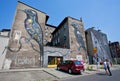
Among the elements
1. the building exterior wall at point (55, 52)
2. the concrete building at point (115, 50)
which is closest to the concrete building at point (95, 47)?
the concrete building at point (115, 50)

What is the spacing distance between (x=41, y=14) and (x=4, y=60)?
14.9 meters

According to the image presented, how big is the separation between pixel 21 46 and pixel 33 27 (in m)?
5.82

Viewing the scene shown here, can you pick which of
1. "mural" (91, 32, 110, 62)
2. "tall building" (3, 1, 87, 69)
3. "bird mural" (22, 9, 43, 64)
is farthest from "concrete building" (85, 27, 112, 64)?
"bird mural" (22, 9, 43, 64)

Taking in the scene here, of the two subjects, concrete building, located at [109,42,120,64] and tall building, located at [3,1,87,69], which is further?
concrete building, located at [109,42,120,64]

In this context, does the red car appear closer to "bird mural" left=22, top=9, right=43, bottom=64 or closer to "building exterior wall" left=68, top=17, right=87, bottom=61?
"bird mural" left=22, top=9, right=43, bottom=64

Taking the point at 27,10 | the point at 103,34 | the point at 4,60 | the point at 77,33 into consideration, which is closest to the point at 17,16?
the point at 27,10

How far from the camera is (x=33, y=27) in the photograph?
24.0 metres

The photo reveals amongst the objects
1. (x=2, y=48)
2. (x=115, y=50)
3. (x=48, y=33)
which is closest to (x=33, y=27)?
(x=2, y=48)

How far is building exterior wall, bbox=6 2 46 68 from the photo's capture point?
19.8 metres

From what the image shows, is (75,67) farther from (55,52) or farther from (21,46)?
(21,46)

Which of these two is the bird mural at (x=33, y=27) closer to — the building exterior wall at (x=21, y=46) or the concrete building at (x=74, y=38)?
the building exterior wall at (x=21, y=46)

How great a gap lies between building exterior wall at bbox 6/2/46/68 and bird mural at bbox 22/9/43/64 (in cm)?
71

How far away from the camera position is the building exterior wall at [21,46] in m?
19.8

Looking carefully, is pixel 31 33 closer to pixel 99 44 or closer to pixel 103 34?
pixel 99 44
